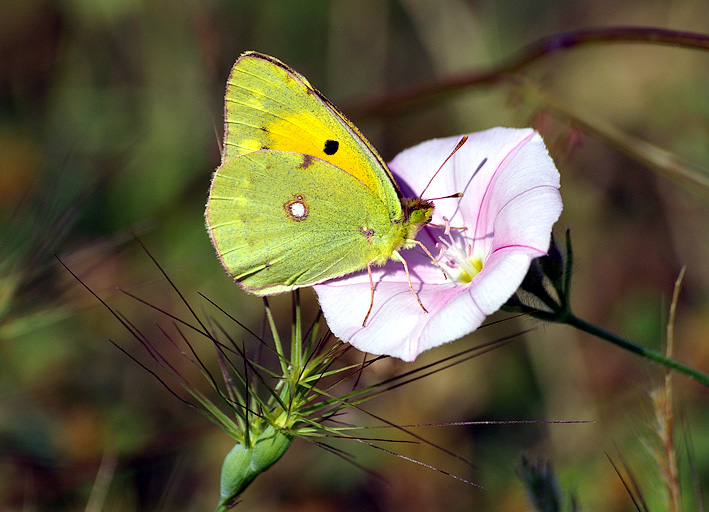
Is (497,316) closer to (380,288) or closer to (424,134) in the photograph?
(424,134)

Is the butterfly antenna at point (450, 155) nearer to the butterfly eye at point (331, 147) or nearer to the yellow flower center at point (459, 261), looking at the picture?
the yellow flower center at point (459, 261)

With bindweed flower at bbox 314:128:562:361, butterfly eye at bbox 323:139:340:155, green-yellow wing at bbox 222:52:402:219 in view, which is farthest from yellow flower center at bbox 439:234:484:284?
butterfly eye at bbox 323:139:340:155

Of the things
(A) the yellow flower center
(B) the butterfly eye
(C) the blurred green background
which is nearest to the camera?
(B) the butterfly eye

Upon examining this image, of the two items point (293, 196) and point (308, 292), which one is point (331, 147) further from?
point (308, 292)

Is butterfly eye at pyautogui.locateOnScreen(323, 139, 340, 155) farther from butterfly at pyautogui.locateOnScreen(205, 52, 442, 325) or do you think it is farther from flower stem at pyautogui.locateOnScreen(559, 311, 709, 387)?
flower stem at pyautogui.locateOnScreen(559, 311, 709, 387)

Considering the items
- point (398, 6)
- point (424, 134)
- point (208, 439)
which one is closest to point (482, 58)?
point (424, 134)

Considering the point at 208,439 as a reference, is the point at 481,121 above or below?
above

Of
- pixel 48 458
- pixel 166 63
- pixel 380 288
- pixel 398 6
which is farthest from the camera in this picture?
pixel 398 6
